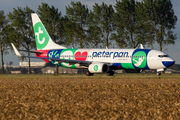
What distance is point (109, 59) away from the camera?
34.4m

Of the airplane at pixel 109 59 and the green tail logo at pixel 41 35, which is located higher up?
the green tail logo at pixel 41 35

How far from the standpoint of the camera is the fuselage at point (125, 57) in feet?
103

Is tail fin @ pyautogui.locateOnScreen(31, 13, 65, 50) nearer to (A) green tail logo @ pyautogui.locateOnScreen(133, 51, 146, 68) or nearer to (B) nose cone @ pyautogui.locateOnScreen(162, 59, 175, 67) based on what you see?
(A) green tail logo @ pyautogui.locateOnScreen(133, 51, 146, 68)

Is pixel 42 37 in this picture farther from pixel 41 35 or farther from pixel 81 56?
pixel 81 56

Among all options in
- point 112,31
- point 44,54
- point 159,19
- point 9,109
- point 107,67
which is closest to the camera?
point 9,109

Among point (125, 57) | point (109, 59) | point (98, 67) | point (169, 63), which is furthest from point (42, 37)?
point (169, 63)

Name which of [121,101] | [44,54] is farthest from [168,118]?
[44,54]

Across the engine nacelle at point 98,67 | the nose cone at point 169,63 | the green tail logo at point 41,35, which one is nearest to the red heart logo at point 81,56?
the engine nacelle at point 98,67

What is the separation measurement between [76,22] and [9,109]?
152 feet

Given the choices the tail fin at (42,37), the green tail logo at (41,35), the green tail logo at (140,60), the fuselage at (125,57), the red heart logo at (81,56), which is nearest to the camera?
the fuselage at (125,57)

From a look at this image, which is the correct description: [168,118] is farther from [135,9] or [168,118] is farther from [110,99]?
[135,9]

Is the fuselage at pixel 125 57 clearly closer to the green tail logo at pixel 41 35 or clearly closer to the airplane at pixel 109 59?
the airplane at pixel 109 59

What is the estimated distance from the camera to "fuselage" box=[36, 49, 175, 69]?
31.5 metres

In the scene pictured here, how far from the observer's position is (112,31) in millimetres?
54438
